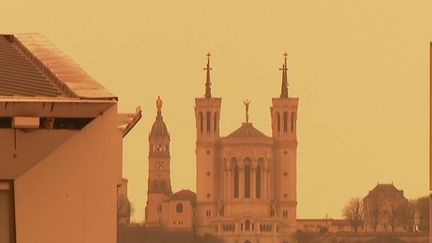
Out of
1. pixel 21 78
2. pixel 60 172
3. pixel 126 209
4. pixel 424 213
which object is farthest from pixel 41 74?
pixel 424 213

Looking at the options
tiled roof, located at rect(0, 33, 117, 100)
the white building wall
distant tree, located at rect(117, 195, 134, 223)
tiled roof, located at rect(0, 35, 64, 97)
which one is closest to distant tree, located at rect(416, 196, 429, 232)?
distant tree, located at rect(117, 195, 134, 223)

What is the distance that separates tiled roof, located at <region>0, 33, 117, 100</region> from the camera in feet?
41.2

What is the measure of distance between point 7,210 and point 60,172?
34 cm

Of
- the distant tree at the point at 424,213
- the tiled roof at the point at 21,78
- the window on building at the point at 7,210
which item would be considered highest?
the distant tree at the point at 424,213

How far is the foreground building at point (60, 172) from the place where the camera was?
12.2 m

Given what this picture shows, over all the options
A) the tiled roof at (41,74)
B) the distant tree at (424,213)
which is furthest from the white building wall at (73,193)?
the distant tree at (424,213)

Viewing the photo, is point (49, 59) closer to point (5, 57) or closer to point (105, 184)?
point (5, 57)

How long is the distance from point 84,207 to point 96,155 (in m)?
0.29

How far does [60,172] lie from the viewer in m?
12.3

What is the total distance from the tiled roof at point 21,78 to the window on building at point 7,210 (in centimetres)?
49

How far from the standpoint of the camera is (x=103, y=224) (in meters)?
12.3

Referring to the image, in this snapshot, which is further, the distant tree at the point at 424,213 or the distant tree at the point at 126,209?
the distant tree at the point at 424,213

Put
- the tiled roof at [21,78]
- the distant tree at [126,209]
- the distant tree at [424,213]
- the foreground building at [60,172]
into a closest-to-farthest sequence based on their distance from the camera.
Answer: the foreground building at [60,172] → the tiled roof at [21,78] → the distant tree at [126,209] → the distant tree at [424,213]

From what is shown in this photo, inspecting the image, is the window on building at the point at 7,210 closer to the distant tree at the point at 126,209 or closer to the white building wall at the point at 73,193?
the white building wall at the point at 73,193
